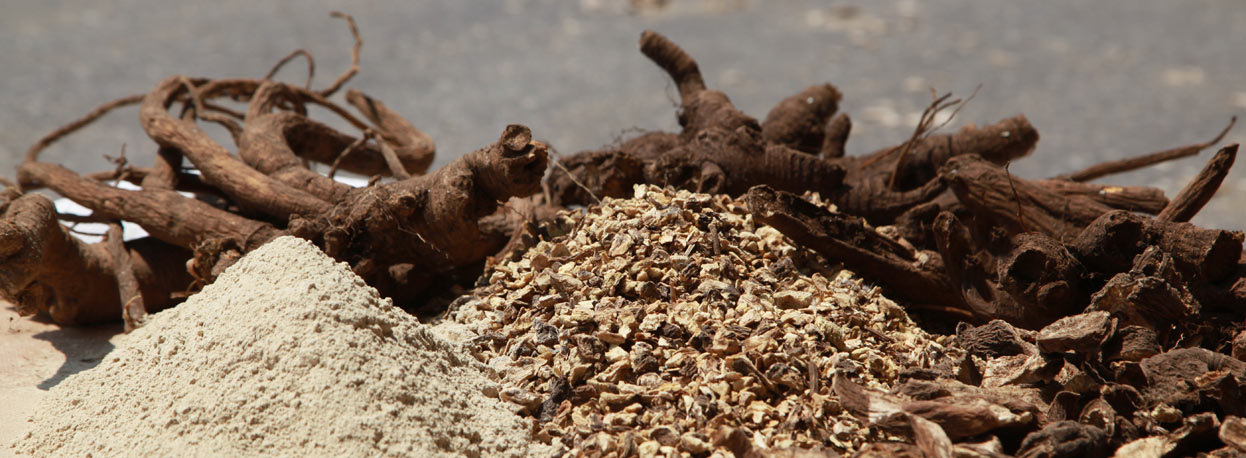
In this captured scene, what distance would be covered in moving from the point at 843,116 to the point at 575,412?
5.66ft

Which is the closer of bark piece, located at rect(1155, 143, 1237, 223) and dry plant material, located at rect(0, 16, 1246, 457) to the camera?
dry plant material, located at rect(0, 16, 1246, 457)

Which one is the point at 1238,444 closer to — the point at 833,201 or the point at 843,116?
the point at 833,201

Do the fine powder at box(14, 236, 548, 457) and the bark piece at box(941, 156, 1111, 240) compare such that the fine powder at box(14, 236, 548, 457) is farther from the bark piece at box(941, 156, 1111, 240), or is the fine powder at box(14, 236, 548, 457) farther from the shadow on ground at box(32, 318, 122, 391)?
the bark piece at box(941, 156, 1111, 240)

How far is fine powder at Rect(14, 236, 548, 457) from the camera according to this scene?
4.77ft

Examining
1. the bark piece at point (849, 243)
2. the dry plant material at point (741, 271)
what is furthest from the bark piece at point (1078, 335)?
the bark piece at point (849, 243)

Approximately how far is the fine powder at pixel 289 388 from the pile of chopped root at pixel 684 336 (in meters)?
0.13

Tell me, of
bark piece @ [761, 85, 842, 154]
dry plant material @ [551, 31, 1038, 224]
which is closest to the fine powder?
dry plant material @ [551, 31, 1038, 224]

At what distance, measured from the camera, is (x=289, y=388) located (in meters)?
1.49

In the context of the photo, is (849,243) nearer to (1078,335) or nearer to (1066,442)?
(1078,335)

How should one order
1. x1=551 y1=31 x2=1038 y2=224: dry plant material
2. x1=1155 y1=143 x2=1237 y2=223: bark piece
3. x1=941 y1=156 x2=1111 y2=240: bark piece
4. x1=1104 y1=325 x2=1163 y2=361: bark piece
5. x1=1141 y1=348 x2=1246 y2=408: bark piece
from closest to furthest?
1. x1=1141 y1=348 x2=1246 y2=408: bark piece
2. x1=1104 y1=325 x2=1163 y2=361: bark piece
3. x1=1155 y1=143 x2=1237 y2=223: bark piece
4. x1=941 y1=156 x2=1111 y2=240: bark piece
5. x1=551 y1=31 x2=1038 y2=224: dry plant material

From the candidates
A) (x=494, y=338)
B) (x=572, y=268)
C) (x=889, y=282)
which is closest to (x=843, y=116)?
(x=889, y=282)

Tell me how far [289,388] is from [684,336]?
2.31 ft

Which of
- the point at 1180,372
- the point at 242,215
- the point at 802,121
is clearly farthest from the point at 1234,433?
the point at 242,215

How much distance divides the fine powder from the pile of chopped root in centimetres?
13
